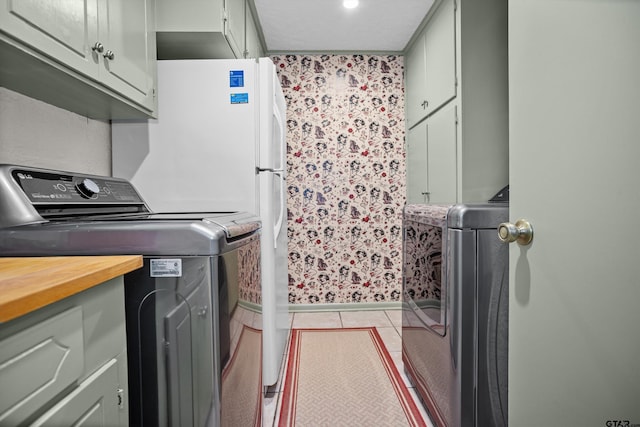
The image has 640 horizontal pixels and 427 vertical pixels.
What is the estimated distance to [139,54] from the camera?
5.25ft

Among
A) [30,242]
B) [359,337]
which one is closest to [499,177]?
[359,337]

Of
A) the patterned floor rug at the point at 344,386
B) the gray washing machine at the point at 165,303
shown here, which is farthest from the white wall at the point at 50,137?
the patterned floor rug at the point at 344,386

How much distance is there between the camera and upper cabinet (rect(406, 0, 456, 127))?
2.52 metres

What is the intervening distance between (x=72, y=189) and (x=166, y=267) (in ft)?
2.06

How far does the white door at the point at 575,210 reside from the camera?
27.3 inches

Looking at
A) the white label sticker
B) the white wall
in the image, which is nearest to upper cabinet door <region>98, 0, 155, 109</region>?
the white wall

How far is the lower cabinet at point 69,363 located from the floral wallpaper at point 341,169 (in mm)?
2806

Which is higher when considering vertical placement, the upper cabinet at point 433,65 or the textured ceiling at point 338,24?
the textured ceiling at point 338,24

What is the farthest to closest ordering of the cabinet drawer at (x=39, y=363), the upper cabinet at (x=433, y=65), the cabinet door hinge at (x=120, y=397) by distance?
1. the upper cabinet at (x=433, y=65)
2. the cabinet door hinge at (x=120, y=397)
3. the cabinet drawer at (x=39, y=363)

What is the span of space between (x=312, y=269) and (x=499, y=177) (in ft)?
6.08

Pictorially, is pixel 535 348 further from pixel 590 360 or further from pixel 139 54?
pixel 139 54

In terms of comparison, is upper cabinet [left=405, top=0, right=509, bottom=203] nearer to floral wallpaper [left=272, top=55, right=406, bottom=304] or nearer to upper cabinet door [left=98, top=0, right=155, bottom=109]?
floral wallpaper [left=272, top=55, right=406, bottom=304]

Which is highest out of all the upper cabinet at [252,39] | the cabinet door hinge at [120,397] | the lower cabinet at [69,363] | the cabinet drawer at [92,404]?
the upper cabinet at [252,39]

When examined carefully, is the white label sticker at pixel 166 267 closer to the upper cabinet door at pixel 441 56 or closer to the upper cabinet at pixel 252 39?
the upper cabinet at pixel 252 39
